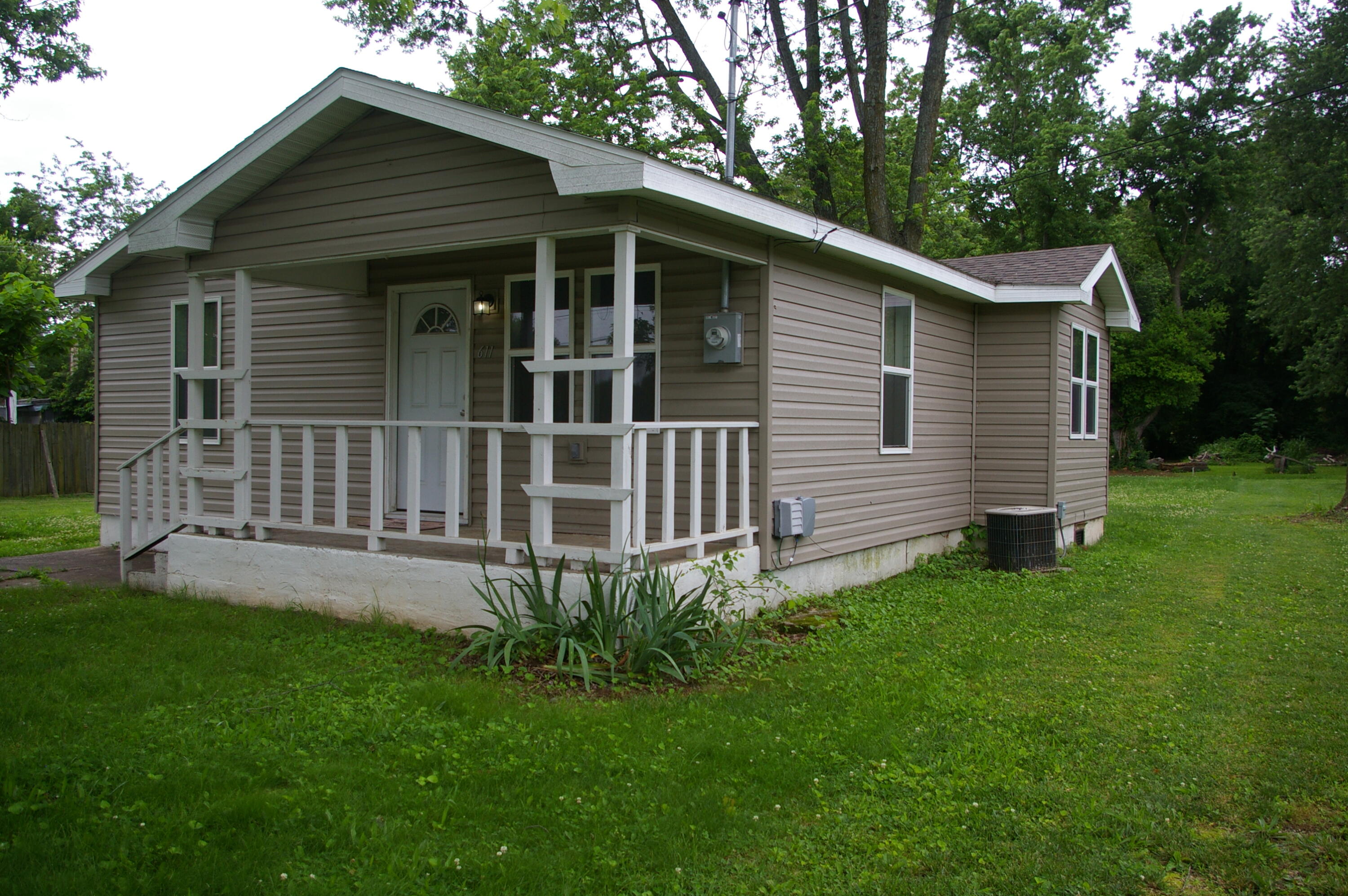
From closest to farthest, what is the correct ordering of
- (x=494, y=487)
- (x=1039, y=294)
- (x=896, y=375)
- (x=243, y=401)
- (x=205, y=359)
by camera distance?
1. (x=494, y=487)
2. (x=243, y=401)
3. (x=896, y=375)
4. (x=1039, y=294)
5. (x=205, y=359)

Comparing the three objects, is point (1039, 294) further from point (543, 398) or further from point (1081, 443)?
point (543, 398)

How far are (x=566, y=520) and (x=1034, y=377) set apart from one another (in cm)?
575

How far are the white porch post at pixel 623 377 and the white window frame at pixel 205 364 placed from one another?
6.04 metres

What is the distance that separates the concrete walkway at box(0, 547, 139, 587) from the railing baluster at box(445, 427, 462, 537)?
3.52 meters

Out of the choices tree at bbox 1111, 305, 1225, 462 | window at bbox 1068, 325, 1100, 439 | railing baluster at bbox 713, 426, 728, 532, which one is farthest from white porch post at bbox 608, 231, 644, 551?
tree at bbox 1111, 305, 1225, 462

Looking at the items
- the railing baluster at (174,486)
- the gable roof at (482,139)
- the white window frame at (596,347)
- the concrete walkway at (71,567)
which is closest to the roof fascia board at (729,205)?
the gable roof at (482,139)

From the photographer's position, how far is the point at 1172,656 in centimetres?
601

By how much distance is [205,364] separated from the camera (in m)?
10.6

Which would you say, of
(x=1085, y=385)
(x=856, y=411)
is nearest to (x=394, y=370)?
(x=856, y=411)

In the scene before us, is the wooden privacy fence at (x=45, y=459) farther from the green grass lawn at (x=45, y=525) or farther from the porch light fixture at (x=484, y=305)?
the porch light fixture at (x=484, y=305)

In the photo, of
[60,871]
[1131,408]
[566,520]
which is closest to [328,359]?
[566,520]

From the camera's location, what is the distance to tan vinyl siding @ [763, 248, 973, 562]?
7223 mm

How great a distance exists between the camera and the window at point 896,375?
873 cm

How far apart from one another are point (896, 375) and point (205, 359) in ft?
24.9
